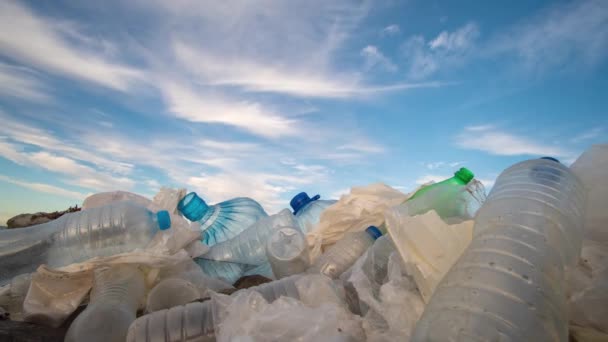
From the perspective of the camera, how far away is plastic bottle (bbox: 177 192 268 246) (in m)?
3.19

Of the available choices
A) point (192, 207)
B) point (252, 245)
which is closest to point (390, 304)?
point (252, 245)

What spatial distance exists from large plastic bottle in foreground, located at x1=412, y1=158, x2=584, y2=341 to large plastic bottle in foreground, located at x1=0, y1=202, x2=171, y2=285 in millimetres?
1786

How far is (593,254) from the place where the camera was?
4.22ft

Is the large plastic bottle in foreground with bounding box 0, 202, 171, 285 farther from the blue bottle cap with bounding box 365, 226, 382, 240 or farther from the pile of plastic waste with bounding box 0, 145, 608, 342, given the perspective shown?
the blue bottle cap with bounding box 365, 226, 382, 240

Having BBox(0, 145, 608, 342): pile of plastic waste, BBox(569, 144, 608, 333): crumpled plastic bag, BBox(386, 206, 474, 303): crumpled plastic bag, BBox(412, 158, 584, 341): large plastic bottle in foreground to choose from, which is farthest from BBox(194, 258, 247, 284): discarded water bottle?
BBox(569, 144, 608, 333): crumpled plastic bag

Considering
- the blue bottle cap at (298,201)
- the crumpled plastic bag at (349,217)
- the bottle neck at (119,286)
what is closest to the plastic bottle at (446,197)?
the crumpled plastic bag at (349,217)

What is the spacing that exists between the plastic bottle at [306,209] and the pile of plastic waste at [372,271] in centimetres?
55

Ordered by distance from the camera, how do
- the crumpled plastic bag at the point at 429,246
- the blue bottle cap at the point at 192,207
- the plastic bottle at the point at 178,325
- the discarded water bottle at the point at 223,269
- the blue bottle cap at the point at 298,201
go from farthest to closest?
the blue bottle cap at the point at 298,201
the blue bottle cap at the point at 192,207
the discarded water bottle at the point at 223,269
the plastic bottle at the point at 178,325
the crumpled plastic bag at the point at 429,246

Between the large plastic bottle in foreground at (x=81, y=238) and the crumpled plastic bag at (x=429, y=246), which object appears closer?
the crumpled plastic bag at (x=429, y=246)

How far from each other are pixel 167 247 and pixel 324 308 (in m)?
1.18

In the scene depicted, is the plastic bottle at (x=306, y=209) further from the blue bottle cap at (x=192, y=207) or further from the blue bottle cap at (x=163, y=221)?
the blue bottle cap at (x=163, y=221)

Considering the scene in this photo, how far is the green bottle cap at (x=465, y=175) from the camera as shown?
2188mm

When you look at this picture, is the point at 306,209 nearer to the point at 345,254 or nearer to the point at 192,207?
the point at 192,207

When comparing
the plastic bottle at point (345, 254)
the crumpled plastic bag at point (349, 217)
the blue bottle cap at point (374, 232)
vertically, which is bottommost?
the plastic bottle at point (345, 254)
